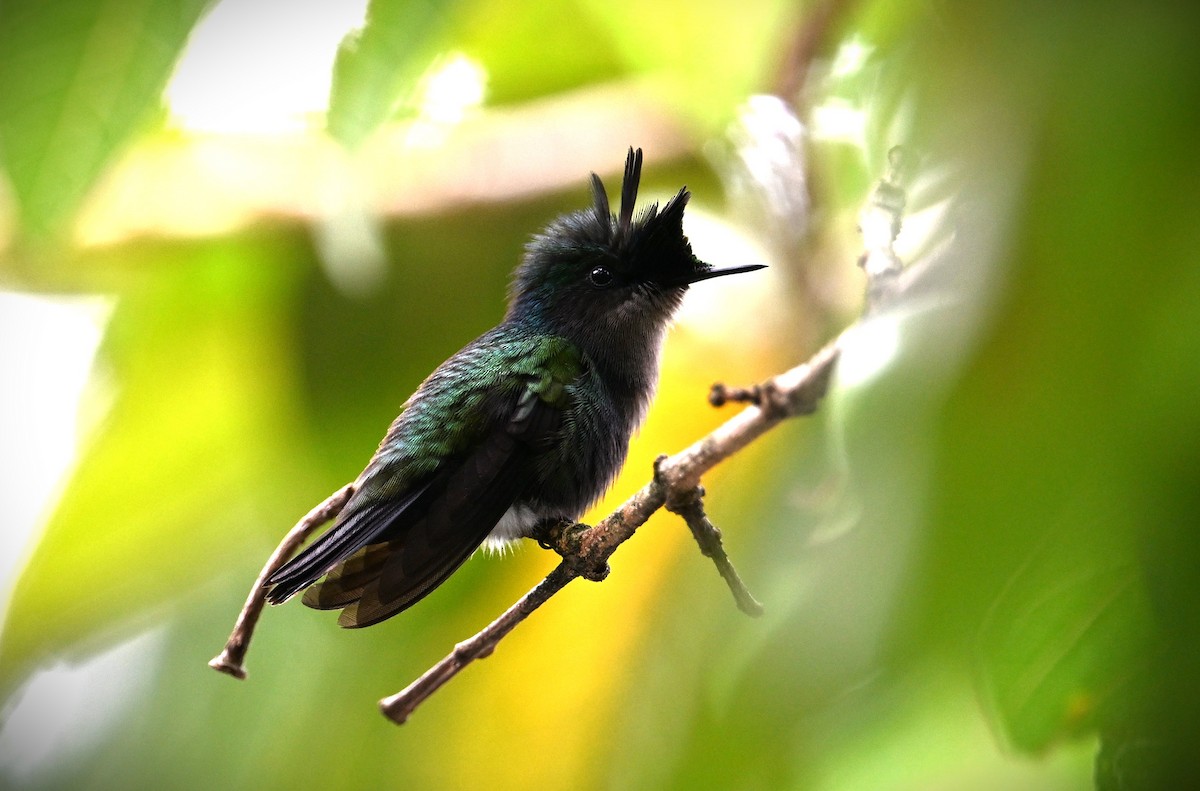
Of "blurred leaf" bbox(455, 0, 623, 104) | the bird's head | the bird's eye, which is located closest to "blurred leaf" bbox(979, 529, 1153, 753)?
the bird's head

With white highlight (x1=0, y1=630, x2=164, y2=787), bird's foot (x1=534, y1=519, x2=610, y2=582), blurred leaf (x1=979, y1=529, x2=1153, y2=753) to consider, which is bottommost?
blurred leaf (x1=979, y1=529, x2=1153, y2=753)

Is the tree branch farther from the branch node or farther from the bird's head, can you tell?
the bird's head

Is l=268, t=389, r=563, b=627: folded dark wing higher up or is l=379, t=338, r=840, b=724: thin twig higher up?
l=268, t=389, r=563, b=627: folded dark wing

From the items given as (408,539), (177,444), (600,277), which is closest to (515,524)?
(408,539)

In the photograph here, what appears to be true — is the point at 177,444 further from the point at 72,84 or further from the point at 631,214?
the point at 72,84

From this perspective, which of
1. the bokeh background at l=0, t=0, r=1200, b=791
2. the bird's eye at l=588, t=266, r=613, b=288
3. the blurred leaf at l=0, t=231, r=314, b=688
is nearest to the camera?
the bokeh background at l=0, t=0, r=1200, b=791

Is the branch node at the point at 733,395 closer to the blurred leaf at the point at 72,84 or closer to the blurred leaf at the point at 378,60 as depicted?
the blurred leaf at the point at 378,60
